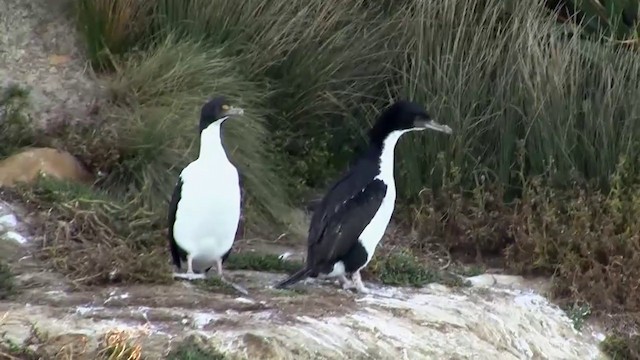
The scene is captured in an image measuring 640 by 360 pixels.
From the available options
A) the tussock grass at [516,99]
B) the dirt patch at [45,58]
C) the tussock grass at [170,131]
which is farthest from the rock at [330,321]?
the dirt patch at [45,58]

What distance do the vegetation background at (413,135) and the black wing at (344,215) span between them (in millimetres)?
735

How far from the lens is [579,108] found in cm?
884

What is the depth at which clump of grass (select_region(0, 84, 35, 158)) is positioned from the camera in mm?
8250

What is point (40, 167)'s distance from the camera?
26.5 feet

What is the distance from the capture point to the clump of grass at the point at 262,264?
7461 mm

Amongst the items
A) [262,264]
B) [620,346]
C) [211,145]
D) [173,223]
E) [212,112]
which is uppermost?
[212,112]

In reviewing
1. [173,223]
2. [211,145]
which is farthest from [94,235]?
[211,145]

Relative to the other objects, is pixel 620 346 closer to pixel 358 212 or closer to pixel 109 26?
pixel 358 212

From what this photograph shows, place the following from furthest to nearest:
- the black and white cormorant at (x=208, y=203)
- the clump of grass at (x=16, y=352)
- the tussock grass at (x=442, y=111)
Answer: the tussock grass at (x=442, y=111)
the black and white cormorant at (x=208, y=203)
the clump of grass at (x=16, y=352)

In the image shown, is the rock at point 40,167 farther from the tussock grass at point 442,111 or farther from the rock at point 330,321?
the rock at point 330,321

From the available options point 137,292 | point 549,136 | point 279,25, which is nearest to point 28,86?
point 279,25

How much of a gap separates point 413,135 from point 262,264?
2048 millimetres

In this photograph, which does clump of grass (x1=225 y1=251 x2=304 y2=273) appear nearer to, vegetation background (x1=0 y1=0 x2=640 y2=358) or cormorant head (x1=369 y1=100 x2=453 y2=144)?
vegetation background (x1=0 y1=0 x2=640 y2=358)

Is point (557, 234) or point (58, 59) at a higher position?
point (58, 59)
